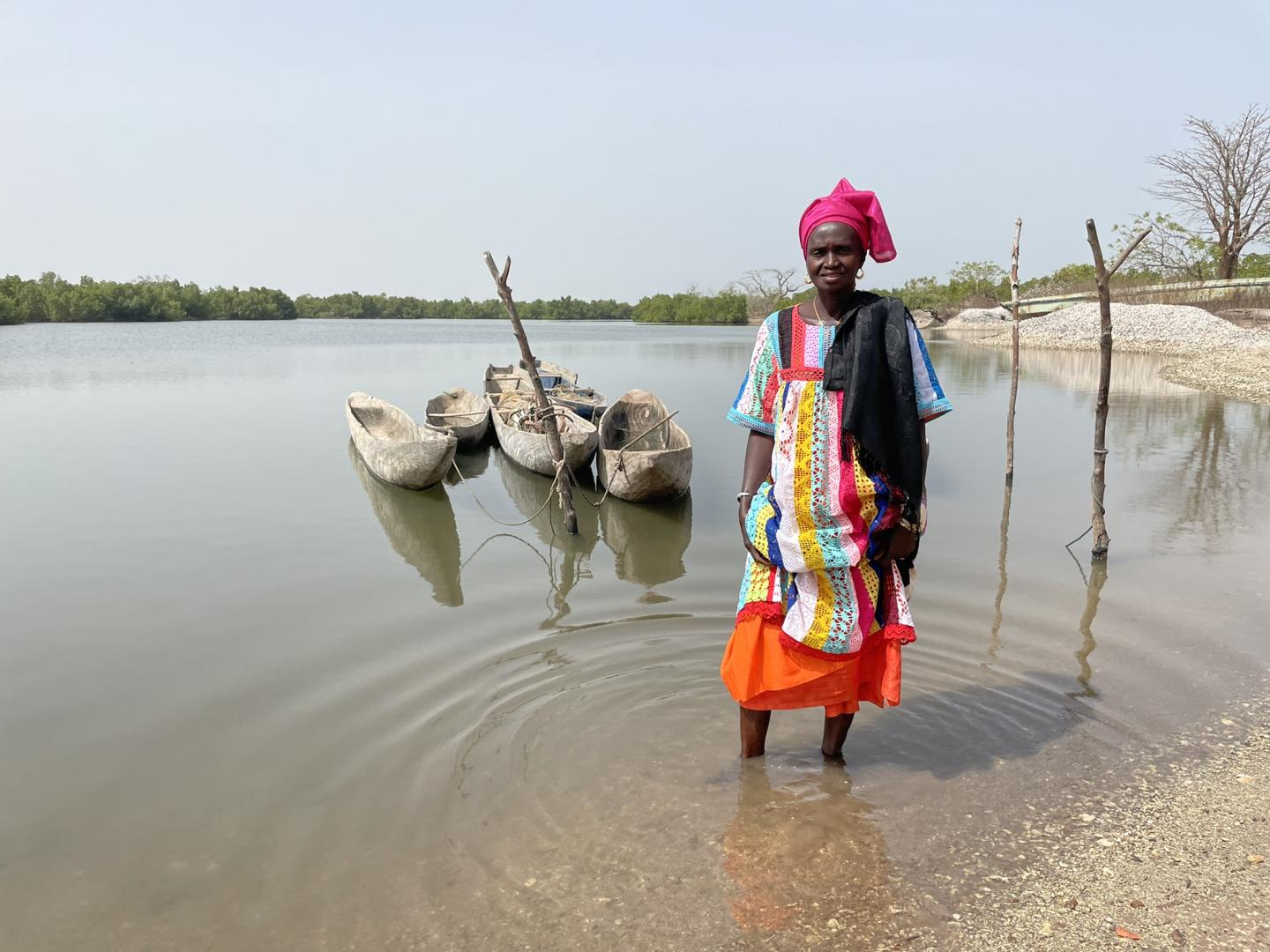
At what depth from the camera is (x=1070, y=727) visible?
143 inches

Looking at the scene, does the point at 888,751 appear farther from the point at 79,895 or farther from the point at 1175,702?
the point at 79,895

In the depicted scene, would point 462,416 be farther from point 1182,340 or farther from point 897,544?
point 1182,340

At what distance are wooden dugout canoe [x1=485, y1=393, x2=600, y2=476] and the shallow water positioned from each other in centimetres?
83

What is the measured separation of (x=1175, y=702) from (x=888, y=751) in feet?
4.91

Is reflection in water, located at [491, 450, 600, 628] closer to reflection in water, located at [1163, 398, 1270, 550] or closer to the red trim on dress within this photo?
the red trim on dress

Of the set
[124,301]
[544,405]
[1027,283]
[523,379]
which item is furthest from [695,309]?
[544,405]

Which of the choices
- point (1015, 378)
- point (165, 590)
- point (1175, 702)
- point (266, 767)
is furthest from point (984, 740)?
point (1015, 378)

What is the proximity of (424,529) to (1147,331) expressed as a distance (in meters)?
25.9

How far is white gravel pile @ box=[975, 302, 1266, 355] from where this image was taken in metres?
23.5

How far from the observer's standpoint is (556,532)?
779 cm

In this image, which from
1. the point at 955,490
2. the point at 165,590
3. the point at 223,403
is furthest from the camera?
the point at 223,403

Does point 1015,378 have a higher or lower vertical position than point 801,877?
higher

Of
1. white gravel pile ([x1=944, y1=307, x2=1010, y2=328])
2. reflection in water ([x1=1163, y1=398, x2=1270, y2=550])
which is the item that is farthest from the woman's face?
white gravel pile ([x1=944, y1=307, x2=1010, y2=328])

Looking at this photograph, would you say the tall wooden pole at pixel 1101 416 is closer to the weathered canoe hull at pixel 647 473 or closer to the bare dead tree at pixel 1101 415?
the bare dead tree at pixel 1101 415
